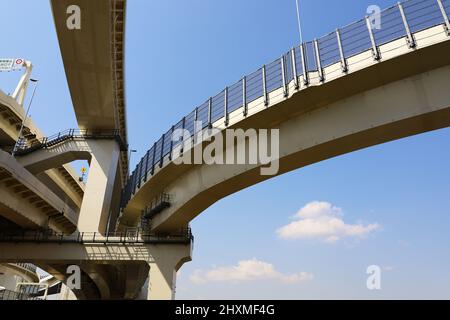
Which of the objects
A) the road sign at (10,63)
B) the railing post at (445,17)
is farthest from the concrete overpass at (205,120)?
the road sign at (10,63)

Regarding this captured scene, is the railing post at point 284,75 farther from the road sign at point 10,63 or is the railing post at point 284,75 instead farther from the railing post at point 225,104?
the road sign at point 10,63

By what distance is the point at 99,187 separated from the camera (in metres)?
23.9

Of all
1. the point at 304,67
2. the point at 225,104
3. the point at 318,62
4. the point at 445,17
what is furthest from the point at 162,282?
the point at 445,17

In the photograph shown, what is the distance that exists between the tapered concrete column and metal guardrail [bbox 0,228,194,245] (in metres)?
0.85

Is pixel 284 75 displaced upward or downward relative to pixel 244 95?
downward

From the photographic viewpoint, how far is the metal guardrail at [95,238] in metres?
20.3

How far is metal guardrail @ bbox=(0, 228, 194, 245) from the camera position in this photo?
20.3 meters

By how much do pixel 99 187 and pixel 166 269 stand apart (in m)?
8.50

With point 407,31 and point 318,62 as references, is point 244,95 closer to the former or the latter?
point 318,62

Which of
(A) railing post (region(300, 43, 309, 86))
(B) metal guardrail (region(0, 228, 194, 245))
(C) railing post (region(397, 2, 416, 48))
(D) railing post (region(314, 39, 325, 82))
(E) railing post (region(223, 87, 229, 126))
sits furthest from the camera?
(B) metal guardrail (region(0, 228, 194, 245))

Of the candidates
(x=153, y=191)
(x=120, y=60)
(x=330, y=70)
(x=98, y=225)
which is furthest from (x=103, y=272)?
(x=330, y=70)

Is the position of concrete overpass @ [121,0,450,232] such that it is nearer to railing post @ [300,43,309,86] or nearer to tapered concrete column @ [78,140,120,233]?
railing post @ [300,43,309,86]

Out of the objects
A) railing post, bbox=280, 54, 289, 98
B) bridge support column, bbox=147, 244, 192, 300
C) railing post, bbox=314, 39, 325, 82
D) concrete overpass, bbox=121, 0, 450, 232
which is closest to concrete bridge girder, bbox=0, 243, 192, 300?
bridge support column, bbox=147, 244, 192, 300
